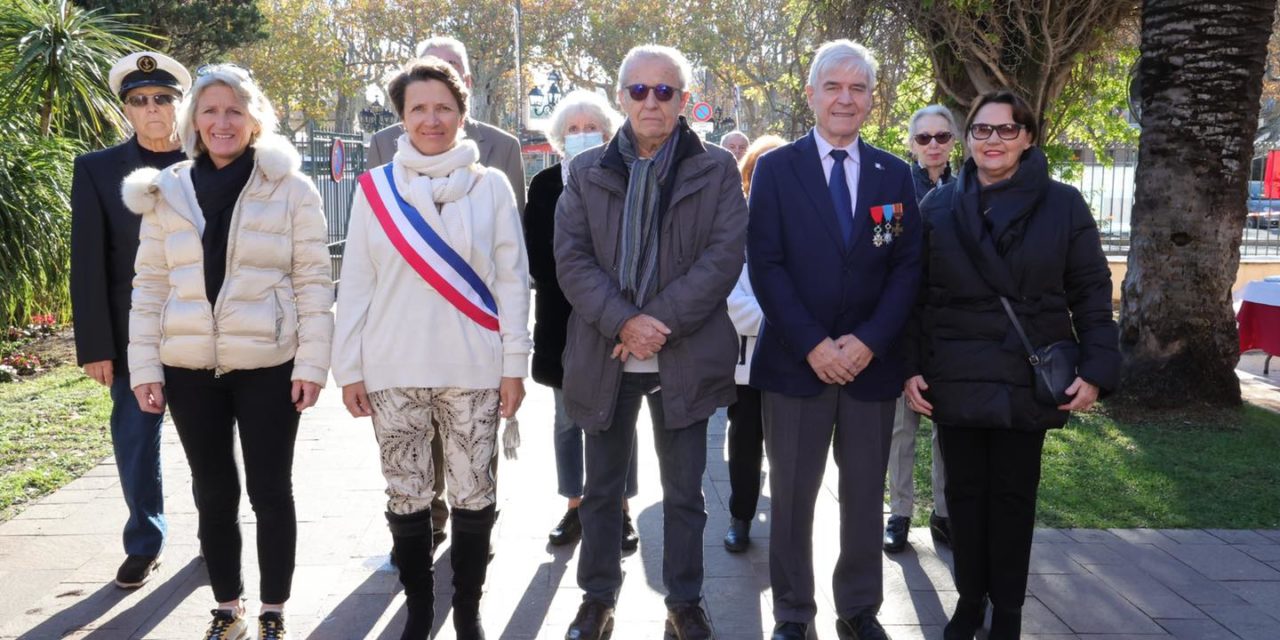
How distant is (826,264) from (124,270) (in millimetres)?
2559

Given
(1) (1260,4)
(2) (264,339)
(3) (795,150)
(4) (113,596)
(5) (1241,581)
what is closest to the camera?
(2) (264,339)

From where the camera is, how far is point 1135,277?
723cm

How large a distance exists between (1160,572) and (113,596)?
4.12 m

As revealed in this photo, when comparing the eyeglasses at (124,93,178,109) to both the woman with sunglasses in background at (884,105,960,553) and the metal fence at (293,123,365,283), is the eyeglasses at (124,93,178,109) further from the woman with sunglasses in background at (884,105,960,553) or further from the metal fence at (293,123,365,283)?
the metal fence at (293,123,365,283)

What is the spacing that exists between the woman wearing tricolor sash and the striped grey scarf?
0.35 meters

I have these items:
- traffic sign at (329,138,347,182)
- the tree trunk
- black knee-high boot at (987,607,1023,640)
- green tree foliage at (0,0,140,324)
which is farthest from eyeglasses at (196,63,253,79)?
traffic sign at (329,138,347,182)

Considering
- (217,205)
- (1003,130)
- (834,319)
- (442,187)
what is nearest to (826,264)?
(834,319)

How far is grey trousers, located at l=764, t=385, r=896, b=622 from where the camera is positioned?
3.66 meters

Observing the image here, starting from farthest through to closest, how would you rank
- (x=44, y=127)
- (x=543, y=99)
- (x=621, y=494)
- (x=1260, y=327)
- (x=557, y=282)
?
(x=543, y=99) → (x=1260, y=327) → (x=44, y=127) → (x=557, y=282) → (x=621, y=494)

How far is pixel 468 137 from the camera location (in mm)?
4645

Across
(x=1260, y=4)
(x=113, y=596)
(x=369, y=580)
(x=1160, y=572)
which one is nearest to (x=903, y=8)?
(x=1260, y=4)

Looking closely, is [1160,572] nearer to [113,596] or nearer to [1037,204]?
[1037,204]

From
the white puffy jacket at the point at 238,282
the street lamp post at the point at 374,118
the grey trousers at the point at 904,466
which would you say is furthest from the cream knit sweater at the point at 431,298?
the street lamp post at the point at 374,118

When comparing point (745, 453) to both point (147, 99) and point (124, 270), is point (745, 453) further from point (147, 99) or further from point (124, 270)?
point (147, 99)
